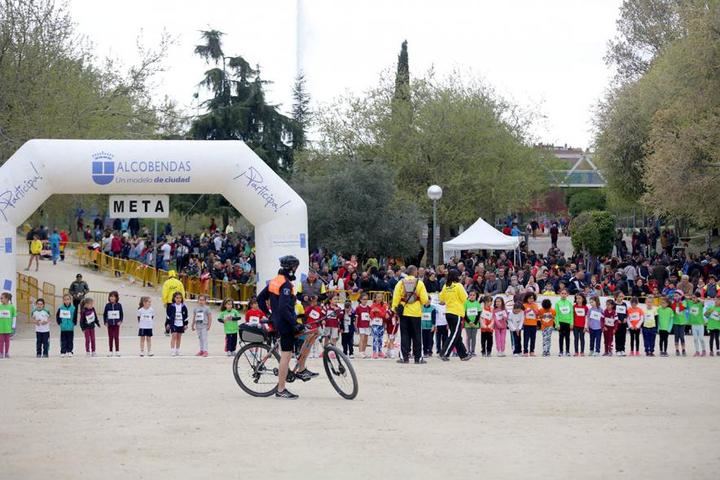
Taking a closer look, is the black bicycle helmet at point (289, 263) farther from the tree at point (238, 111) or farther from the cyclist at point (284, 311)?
the tree at point (238, 111)

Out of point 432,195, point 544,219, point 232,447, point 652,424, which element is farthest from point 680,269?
point 544,219

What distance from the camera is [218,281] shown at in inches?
1350

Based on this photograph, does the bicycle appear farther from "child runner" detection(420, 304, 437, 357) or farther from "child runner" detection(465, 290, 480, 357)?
"child runner" detection(465, 290, 480, 357)

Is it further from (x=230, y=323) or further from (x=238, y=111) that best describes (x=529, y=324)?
(x=238, y=111)

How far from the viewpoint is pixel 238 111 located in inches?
2051

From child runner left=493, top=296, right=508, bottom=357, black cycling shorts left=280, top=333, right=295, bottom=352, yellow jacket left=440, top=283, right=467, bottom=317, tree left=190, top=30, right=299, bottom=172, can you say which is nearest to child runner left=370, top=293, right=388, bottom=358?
yellow jacket left=440, top=283, right=467, bottom=317

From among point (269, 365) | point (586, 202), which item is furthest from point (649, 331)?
point (586, 202)

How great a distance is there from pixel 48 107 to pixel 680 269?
18.9 metres

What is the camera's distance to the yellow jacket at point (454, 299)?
19859mm

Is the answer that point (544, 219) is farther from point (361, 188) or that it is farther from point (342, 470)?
point (342, 470)

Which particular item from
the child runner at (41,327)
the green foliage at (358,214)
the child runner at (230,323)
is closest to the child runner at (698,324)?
the child runner at (230,323)

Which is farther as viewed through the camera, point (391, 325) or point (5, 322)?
point (391, 325)

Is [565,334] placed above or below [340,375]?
above

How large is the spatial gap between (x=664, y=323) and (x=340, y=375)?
11052 mm
